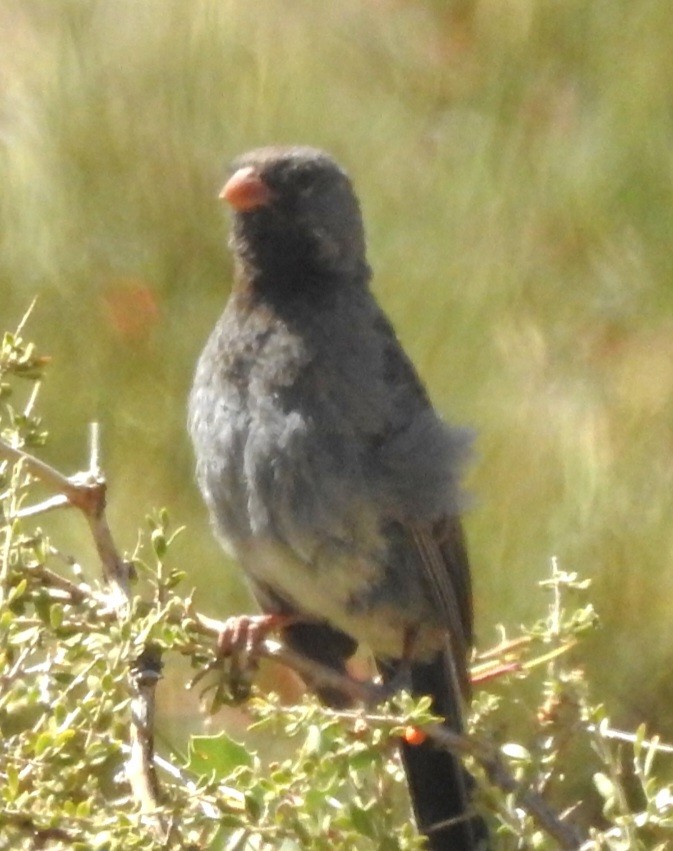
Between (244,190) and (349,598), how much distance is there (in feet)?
2.89

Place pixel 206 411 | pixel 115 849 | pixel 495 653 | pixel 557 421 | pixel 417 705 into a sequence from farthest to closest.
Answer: pixel 206 411
pixel 557 421
pixel 495 653
pixel 417 705
pixel 115 849

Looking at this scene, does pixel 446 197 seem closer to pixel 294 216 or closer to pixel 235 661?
pixel 294 216

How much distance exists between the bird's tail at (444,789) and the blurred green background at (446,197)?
0.28 m

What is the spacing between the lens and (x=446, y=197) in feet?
9.06

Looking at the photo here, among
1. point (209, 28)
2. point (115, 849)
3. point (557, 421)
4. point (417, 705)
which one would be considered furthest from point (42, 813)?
point (209, 28)

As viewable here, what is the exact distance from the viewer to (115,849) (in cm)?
135

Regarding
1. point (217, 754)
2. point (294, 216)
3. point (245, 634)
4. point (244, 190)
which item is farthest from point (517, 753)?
point (294, 216)

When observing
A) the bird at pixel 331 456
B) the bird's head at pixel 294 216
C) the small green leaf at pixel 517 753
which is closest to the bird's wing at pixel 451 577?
the bird at pixel 331 456

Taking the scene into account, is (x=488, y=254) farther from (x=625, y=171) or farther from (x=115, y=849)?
(x=115, y=849)

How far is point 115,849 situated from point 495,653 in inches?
36.4

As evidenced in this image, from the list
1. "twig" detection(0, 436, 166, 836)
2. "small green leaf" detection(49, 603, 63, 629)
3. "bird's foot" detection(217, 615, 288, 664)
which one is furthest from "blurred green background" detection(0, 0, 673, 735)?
"small green leaf" detection(49, 603, 63, 629)

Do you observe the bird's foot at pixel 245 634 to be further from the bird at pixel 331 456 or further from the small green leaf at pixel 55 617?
the small green leaf at pixel 55 617

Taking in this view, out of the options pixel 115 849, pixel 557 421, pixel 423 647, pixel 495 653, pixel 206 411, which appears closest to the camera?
pixel 115 849

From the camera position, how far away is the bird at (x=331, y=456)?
9.59 ft
